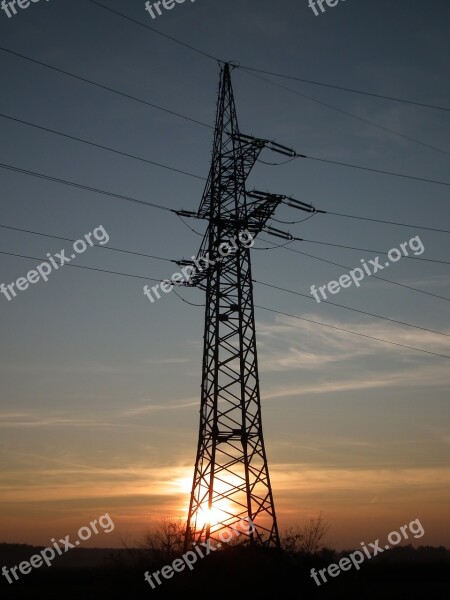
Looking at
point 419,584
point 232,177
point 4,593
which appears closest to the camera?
point 232,177

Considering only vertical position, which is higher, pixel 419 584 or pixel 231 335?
pixel 231 335

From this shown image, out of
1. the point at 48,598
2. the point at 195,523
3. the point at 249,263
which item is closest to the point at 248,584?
the point at 195,523

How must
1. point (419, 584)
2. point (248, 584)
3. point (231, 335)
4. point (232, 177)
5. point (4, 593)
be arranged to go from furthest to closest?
point (419, 584) < point (4, 593) < point (232, 177) < point (231, 335) < point (248, 584)

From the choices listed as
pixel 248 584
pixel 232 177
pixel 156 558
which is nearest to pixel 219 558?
pixel 248 584

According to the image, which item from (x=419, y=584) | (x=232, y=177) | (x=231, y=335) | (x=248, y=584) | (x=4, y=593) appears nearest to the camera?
(x=248, y=584)

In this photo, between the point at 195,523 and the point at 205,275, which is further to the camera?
the point at 205,275

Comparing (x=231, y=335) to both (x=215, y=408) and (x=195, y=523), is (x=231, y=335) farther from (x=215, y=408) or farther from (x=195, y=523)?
(x=195, y=523)

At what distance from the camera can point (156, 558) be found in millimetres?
31891

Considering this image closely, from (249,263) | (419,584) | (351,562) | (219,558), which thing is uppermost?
(249,263)

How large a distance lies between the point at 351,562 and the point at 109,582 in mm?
13205

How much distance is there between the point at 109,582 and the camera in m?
31.7

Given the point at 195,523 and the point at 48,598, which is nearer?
the point at 195,523

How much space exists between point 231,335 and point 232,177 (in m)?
8.66

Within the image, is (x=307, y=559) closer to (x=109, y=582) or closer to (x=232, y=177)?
(x=109, y=582)
